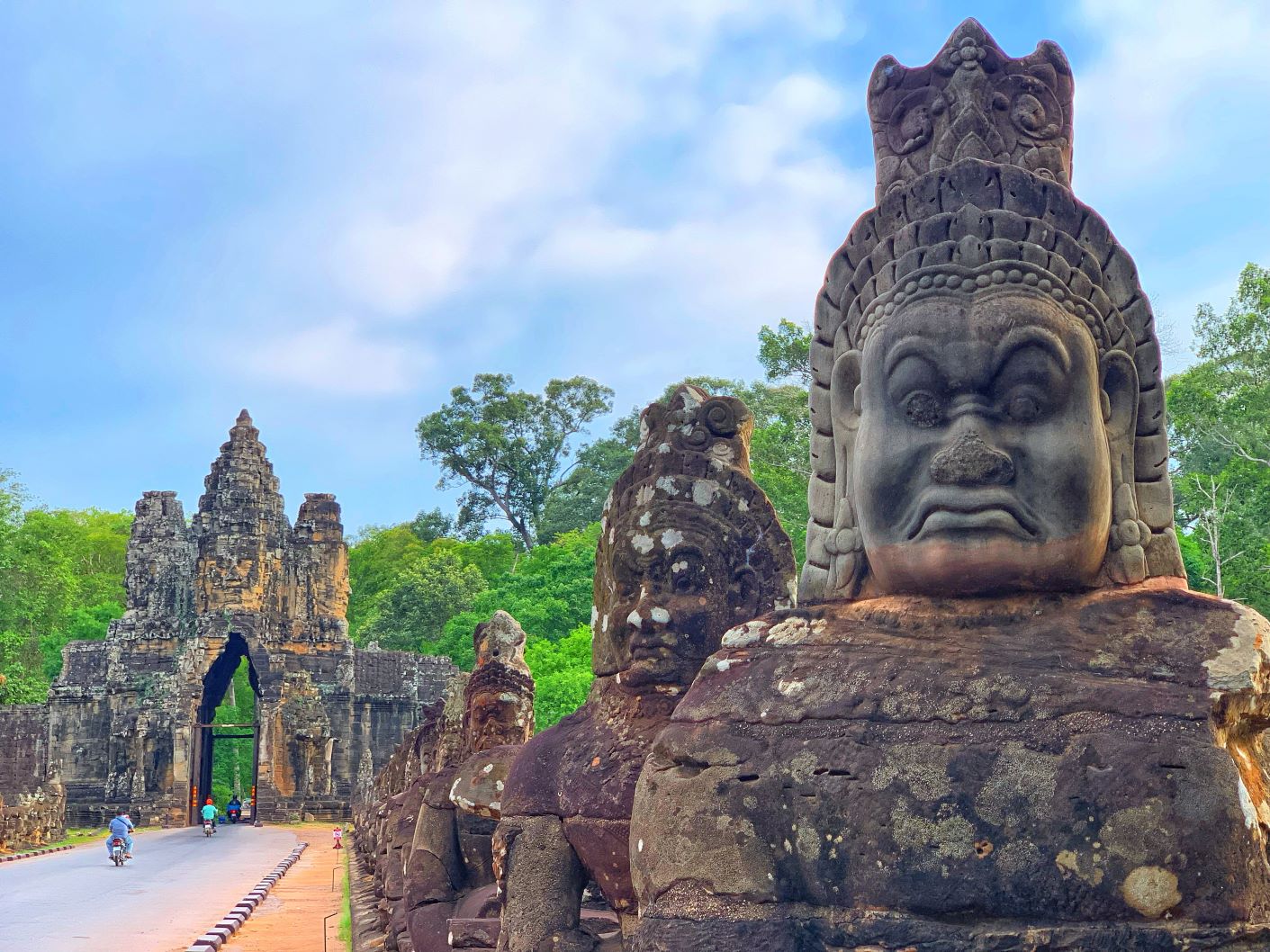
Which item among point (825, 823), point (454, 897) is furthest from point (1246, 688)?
point (454, 897)

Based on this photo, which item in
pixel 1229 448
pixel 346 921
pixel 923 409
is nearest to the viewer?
pixel 923 409

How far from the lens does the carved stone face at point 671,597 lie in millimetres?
3994

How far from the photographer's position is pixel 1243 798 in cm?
265

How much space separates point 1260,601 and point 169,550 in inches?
1216

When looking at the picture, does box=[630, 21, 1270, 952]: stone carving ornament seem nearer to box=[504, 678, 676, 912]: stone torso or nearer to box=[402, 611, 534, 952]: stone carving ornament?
box=[504, 678, 676, 912]: stone torso

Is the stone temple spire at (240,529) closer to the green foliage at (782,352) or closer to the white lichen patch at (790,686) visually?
the green foliage at (782,352)

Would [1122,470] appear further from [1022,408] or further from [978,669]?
[978,669]

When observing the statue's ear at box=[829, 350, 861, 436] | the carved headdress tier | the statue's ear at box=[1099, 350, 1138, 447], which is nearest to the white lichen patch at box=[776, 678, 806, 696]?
the statue's ear at box=[829, 350, 861, 436]

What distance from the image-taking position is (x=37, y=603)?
47219 mm

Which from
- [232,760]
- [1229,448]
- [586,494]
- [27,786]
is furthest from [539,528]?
[1229,448]

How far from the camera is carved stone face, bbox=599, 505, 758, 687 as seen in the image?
13.1 ft

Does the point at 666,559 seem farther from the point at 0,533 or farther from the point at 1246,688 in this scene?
the point at 0,533

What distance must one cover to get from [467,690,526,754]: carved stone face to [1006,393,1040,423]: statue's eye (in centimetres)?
490

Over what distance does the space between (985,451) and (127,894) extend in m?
14.8
